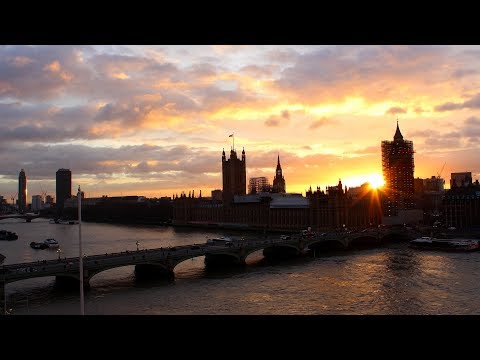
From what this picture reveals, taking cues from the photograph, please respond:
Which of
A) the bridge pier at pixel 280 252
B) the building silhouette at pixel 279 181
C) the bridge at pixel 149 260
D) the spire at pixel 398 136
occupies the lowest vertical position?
the bridge pier at pixel 280 252

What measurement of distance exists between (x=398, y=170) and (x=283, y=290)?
83.5 metres

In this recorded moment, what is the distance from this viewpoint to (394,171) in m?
105

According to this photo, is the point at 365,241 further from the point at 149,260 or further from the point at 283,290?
the point at 149,260

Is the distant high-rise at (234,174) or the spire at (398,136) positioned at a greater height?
the spire at (398,136)

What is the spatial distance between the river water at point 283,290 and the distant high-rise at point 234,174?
220 feet

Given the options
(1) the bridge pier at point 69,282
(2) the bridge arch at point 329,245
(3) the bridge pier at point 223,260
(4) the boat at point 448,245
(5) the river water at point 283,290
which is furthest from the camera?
(2) the bridge arch at point 329,245

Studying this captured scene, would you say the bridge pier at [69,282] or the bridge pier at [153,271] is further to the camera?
the bridge pier at [153,271]

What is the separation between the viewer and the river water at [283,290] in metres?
24.4

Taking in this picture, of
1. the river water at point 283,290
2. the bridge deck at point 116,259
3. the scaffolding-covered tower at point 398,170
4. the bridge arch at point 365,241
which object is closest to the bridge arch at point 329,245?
the bridge arch at point 365,241

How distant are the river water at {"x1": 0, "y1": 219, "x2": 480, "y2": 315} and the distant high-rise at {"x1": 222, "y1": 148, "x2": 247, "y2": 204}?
6695 cm

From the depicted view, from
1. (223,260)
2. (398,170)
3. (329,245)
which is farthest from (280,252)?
(398,170)

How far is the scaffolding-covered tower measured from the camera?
103 m

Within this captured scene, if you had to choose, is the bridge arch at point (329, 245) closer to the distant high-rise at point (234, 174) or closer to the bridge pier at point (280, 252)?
the bridge pier at point (280, 252)

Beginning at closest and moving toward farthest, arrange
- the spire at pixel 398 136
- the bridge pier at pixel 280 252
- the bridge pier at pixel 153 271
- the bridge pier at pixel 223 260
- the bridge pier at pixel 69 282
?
the bridge pier at pixel 69 282
the bridge pier at pixel 153 271
the bridge pier at pixel 223 260
the bridge pier at pixel 280 252
the spire at pixel 398 136
